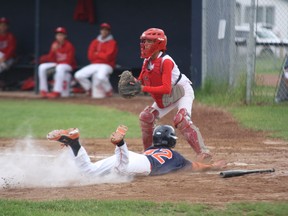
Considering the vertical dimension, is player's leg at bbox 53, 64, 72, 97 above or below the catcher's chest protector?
below

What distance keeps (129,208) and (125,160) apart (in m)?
1.52

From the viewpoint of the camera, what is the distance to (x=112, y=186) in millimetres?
7270

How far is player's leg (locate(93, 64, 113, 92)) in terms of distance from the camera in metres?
17.2

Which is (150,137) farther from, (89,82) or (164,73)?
(89,82)

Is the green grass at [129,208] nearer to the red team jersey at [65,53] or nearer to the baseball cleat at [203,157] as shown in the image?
the baseball cleat at [203,157]

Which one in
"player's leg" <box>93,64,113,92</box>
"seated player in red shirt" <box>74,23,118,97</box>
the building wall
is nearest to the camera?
"player's leg" <box>93,64,113,92</box>

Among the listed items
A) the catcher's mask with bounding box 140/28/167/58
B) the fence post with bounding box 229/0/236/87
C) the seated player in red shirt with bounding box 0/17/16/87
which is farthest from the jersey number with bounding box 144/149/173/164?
the seated player in red shirt with bounding box 0/17/16/87

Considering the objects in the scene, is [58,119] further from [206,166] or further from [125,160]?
[125,160]

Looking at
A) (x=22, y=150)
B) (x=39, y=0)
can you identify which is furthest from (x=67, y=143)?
(x=39, y=0)

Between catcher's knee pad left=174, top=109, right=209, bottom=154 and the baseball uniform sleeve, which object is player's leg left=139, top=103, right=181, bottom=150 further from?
the baseball uniform sleeve

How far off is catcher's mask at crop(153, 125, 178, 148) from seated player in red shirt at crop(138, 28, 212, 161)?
28cm

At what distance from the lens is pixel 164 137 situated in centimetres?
812

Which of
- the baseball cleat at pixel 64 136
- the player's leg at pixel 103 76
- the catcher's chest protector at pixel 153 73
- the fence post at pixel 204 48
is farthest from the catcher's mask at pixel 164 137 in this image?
the player's leg at pixel 103 76

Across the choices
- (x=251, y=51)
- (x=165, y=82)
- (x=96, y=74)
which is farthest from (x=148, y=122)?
(x=96, y=74)
